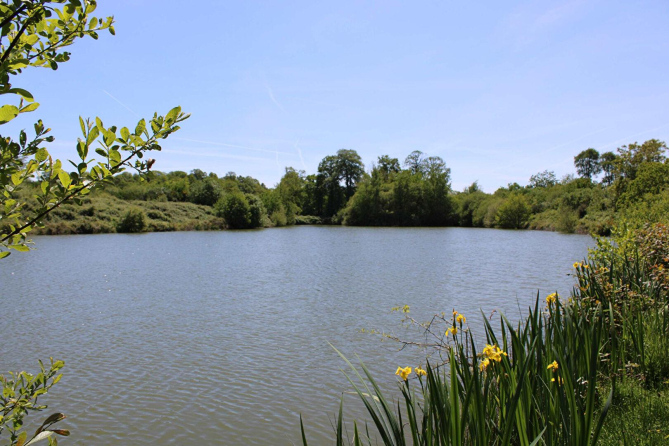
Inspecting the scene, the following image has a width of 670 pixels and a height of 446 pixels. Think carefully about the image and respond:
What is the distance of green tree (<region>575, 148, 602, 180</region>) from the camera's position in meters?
72.6

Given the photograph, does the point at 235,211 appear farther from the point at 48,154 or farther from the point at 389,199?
the point at 48,154

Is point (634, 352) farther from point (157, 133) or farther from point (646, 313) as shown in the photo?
point (157, 133)

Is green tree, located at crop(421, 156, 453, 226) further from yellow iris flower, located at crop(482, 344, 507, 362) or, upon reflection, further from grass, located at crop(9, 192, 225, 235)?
yellow iris flower, located at crop(482, 344, 507, 362)

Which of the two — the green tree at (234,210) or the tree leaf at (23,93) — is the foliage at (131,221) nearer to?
the green tree at (234,210)

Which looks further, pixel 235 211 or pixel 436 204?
pixel 436 204

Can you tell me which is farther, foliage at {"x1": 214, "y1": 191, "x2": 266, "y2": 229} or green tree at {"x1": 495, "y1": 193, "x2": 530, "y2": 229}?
foliage at {"x1": 214, "y1": 191, "x2": 266, "y2": 229}

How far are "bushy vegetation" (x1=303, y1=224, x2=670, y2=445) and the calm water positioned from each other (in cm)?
169

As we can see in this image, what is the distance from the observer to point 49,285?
13.3 metres

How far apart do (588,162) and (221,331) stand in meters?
79.0

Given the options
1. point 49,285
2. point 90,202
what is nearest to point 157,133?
point 49,285

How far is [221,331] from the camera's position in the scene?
8492mm

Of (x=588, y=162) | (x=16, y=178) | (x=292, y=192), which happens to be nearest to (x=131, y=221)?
(x=292, y=192)

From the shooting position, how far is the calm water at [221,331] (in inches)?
206

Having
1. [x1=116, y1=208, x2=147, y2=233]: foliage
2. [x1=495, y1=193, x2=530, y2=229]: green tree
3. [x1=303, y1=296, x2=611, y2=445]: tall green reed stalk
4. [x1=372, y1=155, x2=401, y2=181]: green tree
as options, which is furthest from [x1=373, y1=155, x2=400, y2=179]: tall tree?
[x1=303, y1=296, x2=611, y2=445]: tall green reed stalk
